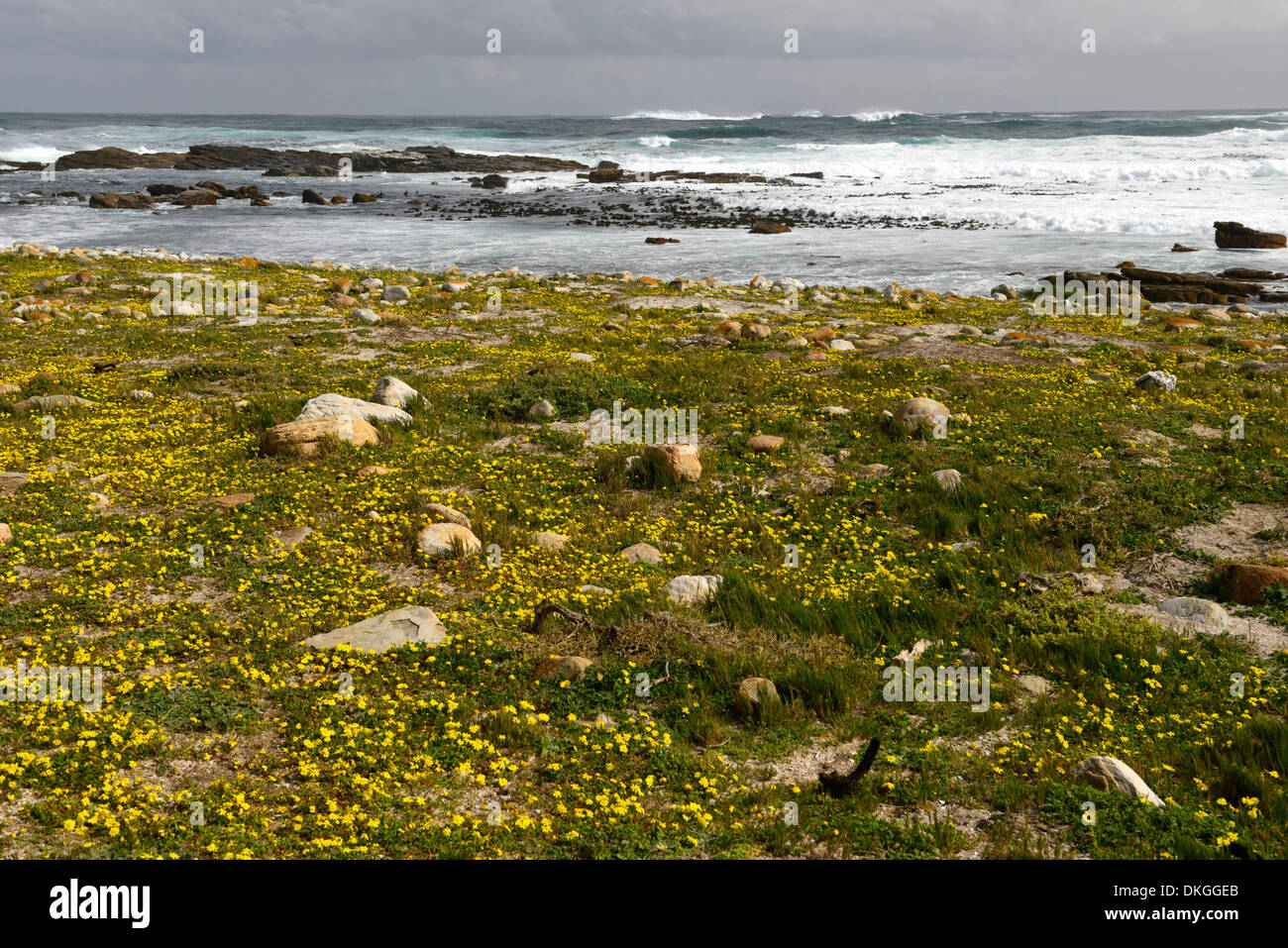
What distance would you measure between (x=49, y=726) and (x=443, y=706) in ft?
8.60

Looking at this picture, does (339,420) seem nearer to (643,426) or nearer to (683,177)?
(643,426)

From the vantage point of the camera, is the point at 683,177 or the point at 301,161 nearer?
the point at 683,177

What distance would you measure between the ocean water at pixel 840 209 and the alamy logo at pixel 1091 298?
228 cm

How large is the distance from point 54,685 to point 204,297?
63.4ft

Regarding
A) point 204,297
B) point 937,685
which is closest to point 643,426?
point 937,685

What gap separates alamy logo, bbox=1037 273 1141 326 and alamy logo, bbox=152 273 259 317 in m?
20.3

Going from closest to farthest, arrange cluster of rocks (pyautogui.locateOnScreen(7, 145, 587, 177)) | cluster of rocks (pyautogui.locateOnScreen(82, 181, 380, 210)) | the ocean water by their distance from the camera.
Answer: the ocean water < cluster of rocks (pyautogui.locateOnScreen(82, 181, 380, 210)) < cluster of rocks (pyautogui.locateOnScreen(7, 145, 587, 177))

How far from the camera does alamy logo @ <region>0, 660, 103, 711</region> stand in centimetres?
654

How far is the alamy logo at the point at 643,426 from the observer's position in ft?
42.3

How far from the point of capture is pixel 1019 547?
30.7 ft

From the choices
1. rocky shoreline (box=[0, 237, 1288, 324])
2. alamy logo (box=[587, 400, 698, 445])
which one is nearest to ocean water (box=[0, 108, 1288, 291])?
rocky shoreline (box=[0, 237, 1288, 324])

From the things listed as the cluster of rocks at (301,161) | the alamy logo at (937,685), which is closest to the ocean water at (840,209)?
the cluster of rocks at (301,161)

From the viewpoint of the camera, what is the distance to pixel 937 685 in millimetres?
7113

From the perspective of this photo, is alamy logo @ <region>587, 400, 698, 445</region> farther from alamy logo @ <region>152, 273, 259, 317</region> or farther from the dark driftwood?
alamy logo @ <region>152, 273, 259, 317</region>
